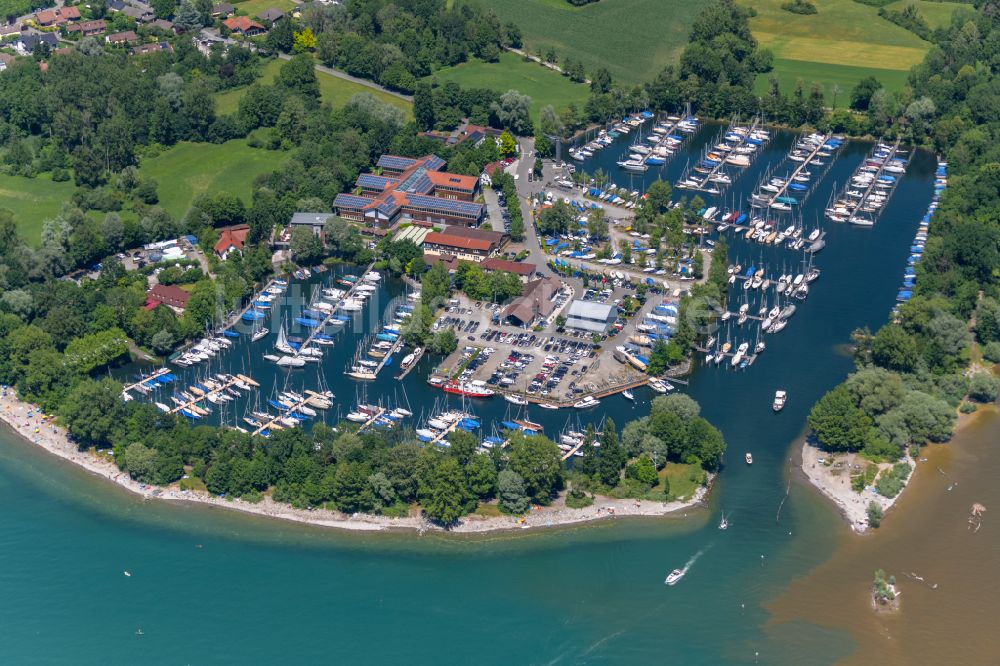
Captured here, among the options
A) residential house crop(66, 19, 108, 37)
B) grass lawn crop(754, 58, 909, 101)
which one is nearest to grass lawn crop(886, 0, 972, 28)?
grass lawn crop(754, 58, 909, 101)

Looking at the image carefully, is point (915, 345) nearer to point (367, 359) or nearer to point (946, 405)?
point (946, 405)

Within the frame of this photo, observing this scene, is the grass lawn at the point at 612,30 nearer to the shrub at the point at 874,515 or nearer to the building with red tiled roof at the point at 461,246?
the building with red tiled roof at the point at 461,246

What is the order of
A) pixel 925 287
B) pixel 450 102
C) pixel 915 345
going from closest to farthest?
pixel 915 345, pixel 925 287, pixel 450 102

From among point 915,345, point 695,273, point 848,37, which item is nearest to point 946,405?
point 915,345

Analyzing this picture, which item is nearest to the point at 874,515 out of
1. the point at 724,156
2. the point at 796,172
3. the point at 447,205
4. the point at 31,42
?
the point at 447,205

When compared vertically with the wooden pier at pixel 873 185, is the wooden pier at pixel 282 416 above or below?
above

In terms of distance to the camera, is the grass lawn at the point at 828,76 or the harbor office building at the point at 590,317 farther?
the grass lawn at the point at 828,76

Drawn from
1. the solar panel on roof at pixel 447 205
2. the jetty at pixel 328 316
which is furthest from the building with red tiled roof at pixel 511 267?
the jetty at pixel 328 316
